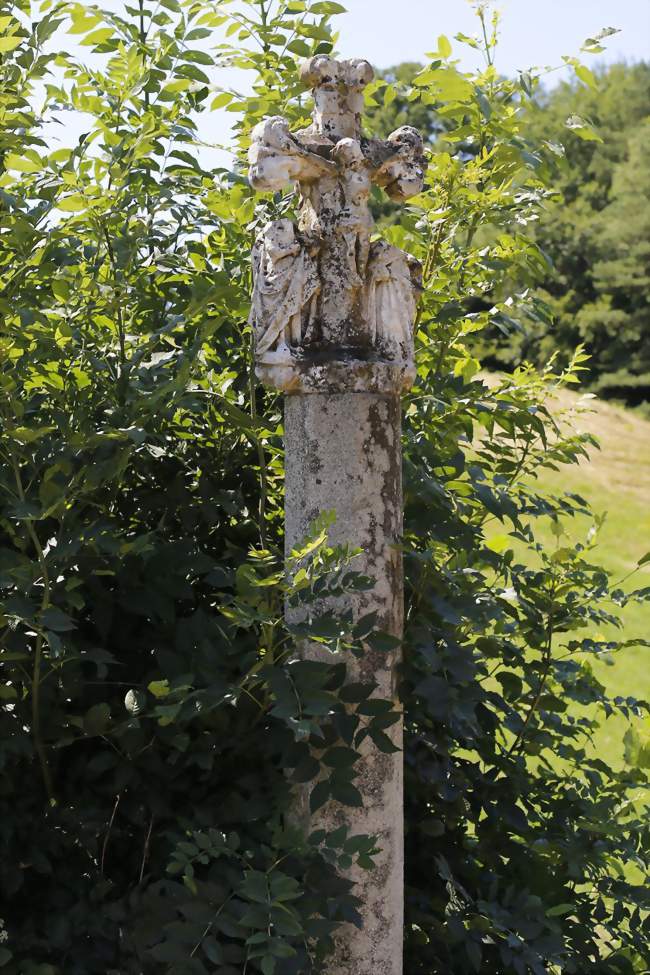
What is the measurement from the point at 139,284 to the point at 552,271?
1092 millimetres

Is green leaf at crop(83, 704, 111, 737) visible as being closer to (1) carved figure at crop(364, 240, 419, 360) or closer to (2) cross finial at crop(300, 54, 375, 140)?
(1) carved figure at crop(364, 240, 419, 360)

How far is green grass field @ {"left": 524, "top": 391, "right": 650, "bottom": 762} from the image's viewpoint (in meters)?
8.02

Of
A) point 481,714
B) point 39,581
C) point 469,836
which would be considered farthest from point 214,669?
point 469,836

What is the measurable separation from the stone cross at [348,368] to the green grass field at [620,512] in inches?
170

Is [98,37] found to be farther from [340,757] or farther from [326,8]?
[340,757]

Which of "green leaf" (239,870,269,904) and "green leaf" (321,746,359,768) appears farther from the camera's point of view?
"green leaf" (321,746,359,768)

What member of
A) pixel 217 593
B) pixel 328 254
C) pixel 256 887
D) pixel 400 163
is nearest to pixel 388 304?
pixel 328 254

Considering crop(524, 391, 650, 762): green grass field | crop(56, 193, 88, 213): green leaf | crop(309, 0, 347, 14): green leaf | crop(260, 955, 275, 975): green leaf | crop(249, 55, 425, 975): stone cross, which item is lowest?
crop(524, 391, 650, 762): green grass field

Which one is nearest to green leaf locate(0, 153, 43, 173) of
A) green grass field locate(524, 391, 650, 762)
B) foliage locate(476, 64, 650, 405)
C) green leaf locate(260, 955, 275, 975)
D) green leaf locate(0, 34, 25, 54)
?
green leaf locate(0, 34, 25, 54)

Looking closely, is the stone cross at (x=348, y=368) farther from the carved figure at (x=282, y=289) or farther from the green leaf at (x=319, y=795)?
the green leaf at (x=319, y=795)

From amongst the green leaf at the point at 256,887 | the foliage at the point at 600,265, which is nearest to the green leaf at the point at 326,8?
the green leaf at the point at 256,887

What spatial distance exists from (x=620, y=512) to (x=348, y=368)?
12.1 m

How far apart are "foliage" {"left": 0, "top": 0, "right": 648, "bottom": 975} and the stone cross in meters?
0.08

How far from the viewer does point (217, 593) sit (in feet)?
7.79
